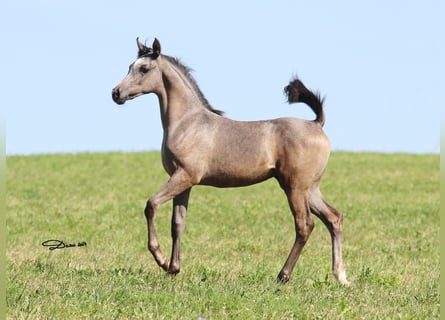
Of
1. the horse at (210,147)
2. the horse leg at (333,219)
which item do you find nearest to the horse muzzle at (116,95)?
the horse at (210,147)

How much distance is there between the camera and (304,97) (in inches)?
411

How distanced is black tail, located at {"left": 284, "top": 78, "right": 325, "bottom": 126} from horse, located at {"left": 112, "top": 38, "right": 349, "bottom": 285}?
0.05ft

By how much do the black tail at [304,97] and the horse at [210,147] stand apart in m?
0.01

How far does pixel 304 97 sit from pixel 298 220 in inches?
64.0

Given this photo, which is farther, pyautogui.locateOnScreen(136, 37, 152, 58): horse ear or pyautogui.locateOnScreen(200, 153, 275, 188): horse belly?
pyautogui.locateOnScreen(136, 37, 152, 58): horse ear

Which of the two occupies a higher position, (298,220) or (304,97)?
(304,97)

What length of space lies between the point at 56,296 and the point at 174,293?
1267 millimetres

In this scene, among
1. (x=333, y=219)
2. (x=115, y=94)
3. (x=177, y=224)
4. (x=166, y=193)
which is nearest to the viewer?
(x=166, y=193)

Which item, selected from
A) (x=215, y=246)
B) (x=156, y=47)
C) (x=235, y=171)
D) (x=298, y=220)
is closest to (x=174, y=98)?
(x=156, y=47)

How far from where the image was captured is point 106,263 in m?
13.1

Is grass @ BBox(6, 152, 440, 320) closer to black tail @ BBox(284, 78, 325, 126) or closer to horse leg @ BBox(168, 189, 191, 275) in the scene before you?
horse leg @ BBox(168, 189, 191, 275)

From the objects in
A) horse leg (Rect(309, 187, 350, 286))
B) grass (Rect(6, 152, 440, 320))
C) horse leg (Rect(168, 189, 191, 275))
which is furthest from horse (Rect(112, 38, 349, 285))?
grass (Rect(6, 152, 440, 320))

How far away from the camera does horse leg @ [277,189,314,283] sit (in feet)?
32.9

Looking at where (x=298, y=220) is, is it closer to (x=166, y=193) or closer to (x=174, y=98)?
(x=166, y=193)
